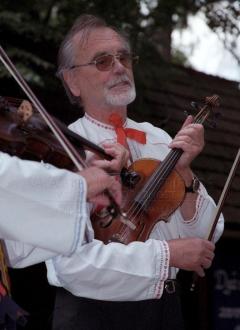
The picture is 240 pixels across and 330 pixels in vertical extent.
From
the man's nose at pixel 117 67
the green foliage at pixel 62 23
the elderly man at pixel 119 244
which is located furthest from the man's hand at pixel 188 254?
the green foliage at pixel 62 23

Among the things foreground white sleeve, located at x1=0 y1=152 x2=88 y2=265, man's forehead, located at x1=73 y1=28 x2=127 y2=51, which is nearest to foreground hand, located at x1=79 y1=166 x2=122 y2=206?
foreground white sleeve, located at x1=0 y1=152 x2=88 y2=265

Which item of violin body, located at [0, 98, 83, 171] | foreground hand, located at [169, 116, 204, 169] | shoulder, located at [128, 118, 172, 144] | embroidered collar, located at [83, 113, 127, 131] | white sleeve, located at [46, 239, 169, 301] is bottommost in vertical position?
white sleeve, located at [46, 239, 169, 301]

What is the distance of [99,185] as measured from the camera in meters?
1.71

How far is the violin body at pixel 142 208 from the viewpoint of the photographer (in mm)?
2150

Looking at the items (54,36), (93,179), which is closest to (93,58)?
(93,179)

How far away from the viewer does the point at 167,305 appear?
237cm

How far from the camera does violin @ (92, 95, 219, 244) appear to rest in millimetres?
2152

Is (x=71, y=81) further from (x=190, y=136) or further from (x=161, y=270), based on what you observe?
(x=161, y=270)

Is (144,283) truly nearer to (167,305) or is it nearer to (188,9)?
(167,305)

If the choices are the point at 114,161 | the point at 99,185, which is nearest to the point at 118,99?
the point at 114,161

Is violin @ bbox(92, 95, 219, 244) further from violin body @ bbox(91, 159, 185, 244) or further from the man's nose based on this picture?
the man's nose

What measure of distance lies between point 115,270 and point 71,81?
3.42 feet

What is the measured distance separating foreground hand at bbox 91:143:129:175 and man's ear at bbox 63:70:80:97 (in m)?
0.74

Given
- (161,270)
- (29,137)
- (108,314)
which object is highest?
(29,137)
